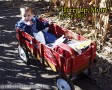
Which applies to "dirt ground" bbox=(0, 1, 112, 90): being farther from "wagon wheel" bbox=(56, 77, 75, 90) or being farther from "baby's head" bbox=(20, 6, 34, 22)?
"baby's head" bbox=(20, 6, 34, 22)

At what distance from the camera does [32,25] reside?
14.1 ft

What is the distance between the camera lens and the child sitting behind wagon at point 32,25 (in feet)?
13.5

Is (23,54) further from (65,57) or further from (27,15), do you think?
(65,57)

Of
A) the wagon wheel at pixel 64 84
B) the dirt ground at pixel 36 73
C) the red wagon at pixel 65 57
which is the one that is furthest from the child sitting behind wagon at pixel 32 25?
the wagon wheel at pixel 64 84

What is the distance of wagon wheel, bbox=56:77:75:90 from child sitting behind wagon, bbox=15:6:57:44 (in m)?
0.77

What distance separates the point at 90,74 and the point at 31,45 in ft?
3.50

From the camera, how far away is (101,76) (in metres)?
4.06

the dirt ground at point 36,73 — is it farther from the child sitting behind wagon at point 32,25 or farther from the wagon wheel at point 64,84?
the child sitting behind wagon at point 32,25

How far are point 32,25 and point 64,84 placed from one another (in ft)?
4.10

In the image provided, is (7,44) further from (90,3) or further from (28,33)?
(90,3)

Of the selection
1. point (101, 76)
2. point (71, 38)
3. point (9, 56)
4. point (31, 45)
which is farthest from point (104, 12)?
point (9, 56)

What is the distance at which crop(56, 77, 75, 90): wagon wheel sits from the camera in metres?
3.50

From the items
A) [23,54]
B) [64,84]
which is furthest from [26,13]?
[64,84]

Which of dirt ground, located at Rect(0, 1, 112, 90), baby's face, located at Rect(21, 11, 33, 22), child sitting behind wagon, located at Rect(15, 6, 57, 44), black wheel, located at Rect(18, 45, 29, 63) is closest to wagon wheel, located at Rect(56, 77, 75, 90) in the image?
dirt ground, located at Rect(0, 1, 112, 90)
